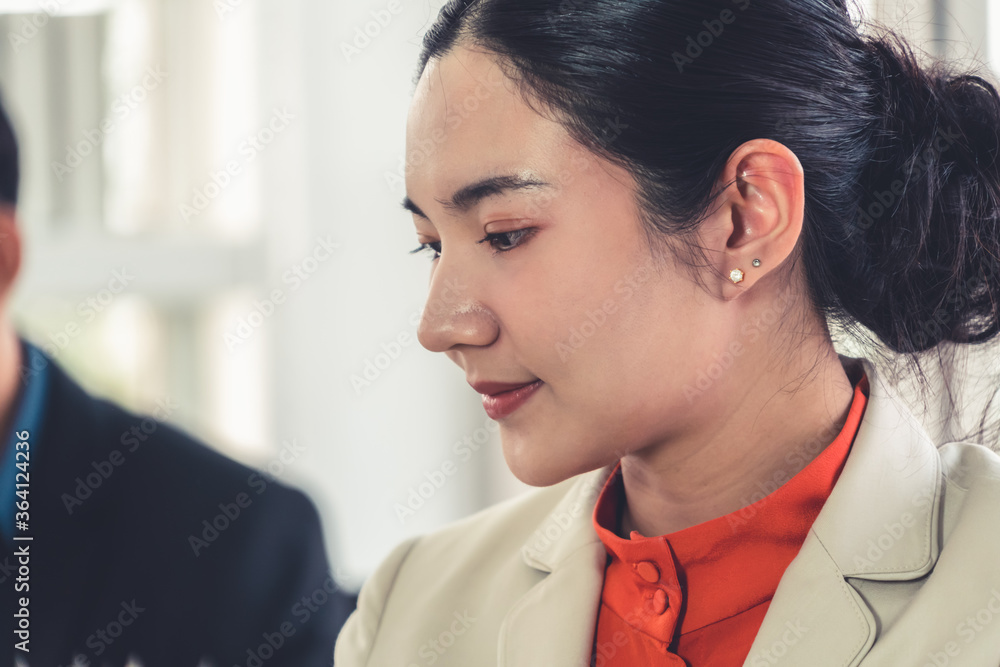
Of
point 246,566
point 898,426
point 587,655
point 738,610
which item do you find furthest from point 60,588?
point 898,426

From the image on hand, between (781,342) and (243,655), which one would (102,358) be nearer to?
(243,655)

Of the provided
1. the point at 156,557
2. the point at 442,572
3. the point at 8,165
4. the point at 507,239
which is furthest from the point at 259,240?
the point at 507,239

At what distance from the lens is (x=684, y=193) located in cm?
82

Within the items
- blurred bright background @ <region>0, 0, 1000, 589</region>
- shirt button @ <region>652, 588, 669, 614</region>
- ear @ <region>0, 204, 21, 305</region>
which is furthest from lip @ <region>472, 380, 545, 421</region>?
blurred bright background @ <region>0, 0, 1000, 589</region>

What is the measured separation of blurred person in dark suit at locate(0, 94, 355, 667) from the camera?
3.56ft

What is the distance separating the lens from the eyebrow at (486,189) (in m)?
0.81

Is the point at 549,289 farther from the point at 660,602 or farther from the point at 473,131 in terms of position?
the point at 660,602

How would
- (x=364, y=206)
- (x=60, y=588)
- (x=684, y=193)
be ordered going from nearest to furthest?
(x=684, y=193)
(x=60, y=588)
(x=364, y=206)

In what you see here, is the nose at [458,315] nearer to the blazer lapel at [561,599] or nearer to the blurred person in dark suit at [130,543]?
the blazer lapel at [561,599]

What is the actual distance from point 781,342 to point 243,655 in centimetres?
94

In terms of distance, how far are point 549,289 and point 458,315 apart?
0.10 m

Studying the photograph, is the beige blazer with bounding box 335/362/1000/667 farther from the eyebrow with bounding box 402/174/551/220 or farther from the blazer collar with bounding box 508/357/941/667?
the eyebrow with bounding box 402/174/551/220

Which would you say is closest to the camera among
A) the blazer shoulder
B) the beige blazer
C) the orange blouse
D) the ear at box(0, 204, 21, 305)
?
the beige blazer

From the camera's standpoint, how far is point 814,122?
85 centimetres
